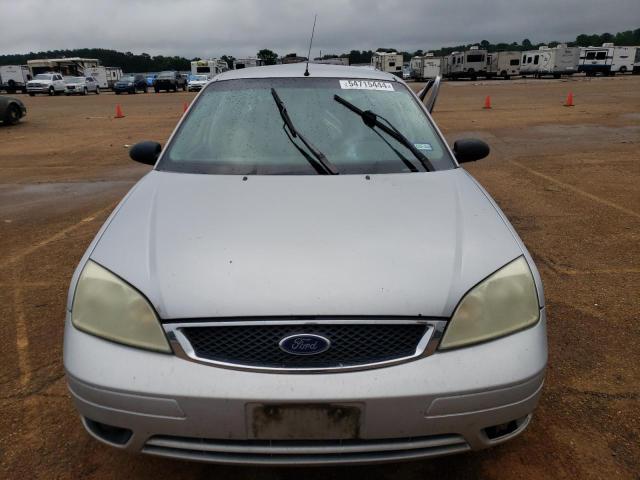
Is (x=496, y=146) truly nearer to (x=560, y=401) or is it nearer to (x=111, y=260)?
(x=560, y=401)

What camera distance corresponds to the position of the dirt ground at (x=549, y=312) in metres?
2.25

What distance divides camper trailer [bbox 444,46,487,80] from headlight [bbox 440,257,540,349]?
5418 cm

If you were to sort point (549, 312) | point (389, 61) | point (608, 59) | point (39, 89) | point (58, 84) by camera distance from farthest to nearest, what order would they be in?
point (389, 61), point (608, 59), point (58, 84), point (39, 89), point (549, 312)

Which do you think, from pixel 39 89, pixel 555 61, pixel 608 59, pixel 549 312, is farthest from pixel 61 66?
pixel 549 312

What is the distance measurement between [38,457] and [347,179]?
1.91 m

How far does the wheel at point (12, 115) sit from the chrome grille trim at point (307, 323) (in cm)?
1832

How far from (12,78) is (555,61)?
51.2 meters

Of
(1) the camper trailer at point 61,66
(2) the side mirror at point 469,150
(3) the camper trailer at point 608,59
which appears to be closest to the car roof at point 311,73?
(2) the side mirror at point 469,150

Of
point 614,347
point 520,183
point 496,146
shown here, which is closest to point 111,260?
point 614,347

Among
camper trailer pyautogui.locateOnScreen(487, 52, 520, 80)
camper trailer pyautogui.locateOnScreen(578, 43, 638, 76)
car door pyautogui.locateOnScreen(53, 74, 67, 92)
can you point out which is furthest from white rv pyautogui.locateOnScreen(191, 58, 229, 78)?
camper trailer pyautogui.locateOnScreen(578, 43, 638, 76)

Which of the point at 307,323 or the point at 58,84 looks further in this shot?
the point at 58,84

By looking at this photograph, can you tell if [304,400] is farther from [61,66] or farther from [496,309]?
[61,66]

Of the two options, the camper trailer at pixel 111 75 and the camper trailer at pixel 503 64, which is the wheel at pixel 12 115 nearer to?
the camper trailer at pixel 111 75

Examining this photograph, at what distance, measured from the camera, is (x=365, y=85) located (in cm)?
338
